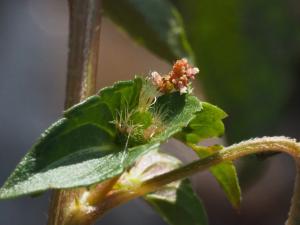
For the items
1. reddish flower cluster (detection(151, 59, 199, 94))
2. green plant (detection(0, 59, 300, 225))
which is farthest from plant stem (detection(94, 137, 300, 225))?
reddish flower cluster (detection(151, 59, 199, 94))

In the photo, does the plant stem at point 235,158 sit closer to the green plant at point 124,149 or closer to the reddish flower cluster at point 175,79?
the green plant at point 124,149

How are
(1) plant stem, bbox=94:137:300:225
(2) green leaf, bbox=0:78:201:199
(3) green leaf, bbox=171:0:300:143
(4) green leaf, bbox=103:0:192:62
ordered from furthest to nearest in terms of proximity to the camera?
(3) green leaf, bbox=171:0:300:143, (4) green leaf, bbox=103:0:192:62, (1) plant stem, bbox=94:137:300:225, (2) green leaf, bbox=0:78:201:199

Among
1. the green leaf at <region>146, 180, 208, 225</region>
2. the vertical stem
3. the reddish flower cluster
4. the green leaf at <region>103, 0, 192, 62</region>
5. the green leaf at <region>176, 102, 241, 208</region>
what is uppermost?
the green leaf at <region>103, 0, 192, 62</region>

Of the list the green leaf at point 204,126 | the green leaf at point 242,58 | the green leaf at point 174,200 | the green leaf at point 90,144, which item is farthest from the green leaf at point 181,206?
the green leaf at point 242,58

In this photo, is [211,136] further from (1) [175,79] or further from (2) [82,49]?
(2) [82,49]

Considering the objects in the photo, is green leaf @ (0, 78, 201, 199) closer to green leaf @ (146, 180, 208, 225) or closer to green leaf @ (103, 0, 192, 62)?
green leaf @ (146, 180, 208, 225)

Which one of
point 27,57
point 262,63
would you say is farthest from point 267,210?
point 262,63
